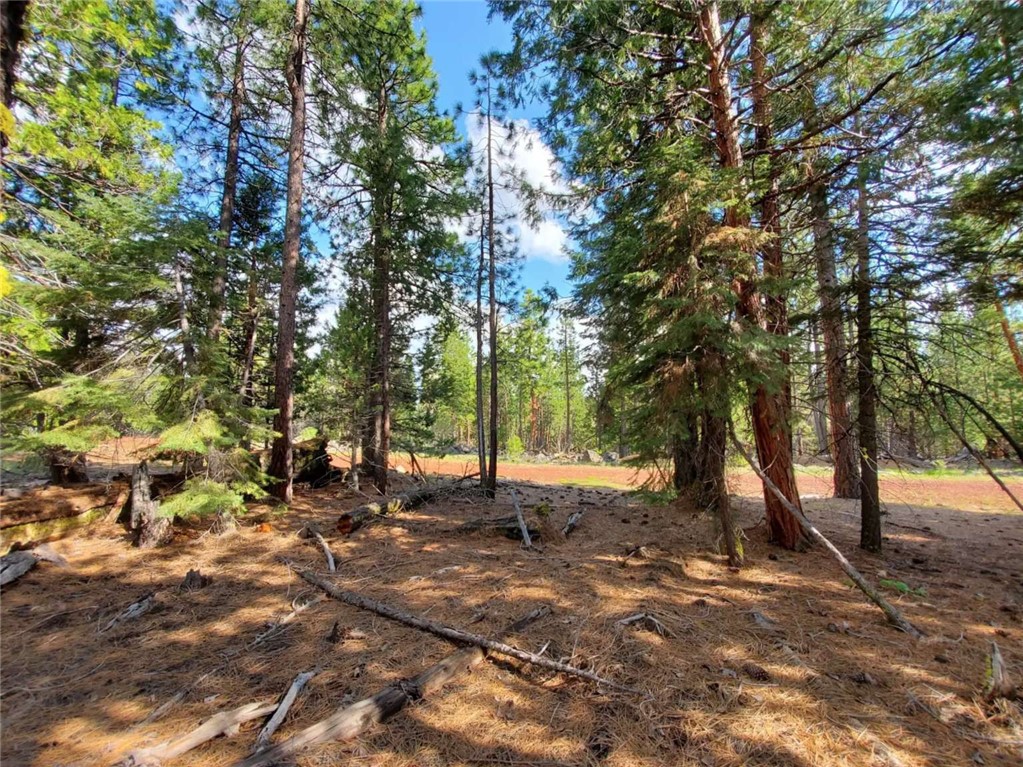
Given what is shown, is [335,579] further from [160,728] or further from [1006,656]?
[1006,656]

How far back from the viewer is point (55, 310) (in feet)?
19.6

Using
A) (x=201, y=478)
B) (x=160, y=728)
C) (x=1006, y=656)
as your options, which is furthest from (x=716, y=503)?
(x=201, y=478)

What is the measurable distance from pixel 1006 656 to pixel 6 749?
7.06 meters

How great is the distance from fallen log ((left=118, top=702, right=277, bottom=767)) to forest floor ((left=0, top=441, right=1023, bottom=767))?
0.07 metres

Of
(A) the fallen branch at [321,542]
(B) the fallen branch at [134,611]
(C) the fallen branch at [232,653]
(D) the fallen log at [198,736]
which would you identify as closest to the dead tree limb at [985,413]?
(D) the fallen log at [198,736]

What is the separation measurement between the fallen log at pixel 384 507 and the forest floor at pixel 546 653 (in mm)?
685

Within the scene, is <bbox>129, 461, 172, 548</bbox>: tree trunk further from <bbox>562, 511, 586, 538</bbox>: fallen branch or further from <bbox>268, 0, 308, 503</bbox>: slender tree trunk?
<bbox>562, 511, 586, 538</bbox>: fallen branch

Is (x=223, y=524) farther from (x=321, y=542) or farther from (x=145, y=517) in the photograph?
(x=321, y=542)

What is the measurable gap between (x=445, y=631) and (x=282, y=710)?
1.32m

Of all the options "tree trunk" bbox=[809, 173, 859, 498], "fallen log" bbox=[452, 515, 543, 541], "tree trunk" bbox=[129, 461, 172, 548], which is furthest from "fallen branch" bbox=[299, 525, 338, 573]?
"tree trunk" bbox=[809, 173, 859, 498]

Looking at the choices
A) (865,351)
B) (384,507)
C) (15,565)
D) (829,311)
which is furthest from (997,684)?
(15,565)

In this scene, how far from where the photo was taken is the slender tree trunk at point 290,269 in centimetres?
809

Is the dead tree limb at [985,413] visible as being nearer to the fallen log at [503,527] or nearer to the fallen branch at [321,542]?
the fallen log at [503,527]

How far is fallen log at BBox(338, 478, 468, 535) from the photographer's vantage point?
7.05 meters
